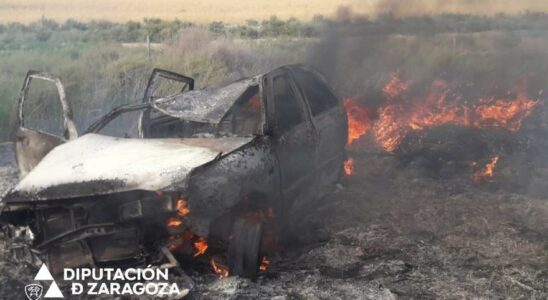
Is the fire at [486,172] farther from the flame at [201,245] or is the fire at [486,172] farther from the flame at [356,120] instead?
the flame at [201,245]

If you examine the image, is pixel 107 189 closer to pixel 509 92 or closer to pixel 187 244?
pixel 187 244

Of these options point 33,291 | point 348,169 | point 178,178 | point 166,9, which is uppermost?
point 166,9

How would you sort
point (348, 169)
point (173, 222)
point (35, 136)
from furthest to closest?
point (348, 169) < point (35, 136) < point (173, 222)

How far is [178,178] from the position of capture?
14.6 feet

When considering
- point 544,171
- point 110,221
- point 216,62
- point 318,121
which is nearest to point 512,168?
point 544,171

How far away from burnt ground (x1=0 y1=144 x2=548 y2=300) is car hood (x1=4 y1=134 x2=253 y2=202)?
987 mm

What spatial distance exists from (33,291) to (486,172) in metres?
6.55

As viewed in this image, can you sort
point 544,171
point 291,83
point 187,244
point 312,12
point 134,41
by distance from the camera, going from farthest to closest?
1. point 312,12
2. point 134,41
3. point 544,171
4. point 291,83
5. point 187,244

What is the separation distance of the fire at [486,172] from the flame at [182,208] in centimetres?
518

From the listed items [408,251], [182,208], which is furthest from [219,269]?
[408,251]

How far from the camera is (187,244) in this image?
495 cm

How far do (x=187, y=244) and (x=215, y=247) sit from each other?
13.2 inches

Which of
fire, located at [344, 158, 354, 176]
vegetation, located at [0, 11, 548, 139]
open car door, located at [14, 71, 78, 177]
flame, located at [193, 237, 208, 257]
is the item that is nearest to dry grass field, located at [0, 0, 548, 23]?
vegetation, located at [0, 11, 548, 139]

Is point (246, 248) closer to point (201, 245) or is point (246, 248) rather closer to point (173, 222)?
point (201, 245)
